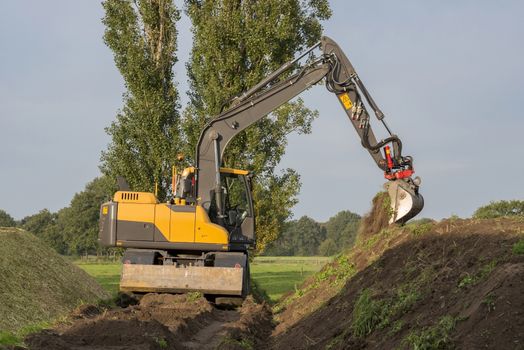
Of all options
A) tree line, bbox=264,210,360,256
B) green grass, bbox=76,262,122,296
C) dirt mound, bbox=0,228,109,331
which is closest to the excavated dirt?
dirt mound, bbox=0,228,109,331

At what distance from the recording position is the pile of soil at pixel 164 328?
11.4 m

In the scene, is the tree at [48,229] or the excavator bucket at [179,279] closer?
the excavator bucket at [179,279]

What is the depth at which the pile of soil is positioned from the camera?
1136 cm

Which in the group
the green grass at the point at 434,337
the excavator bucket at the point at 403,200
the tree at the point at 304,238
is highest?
the tree at the point at 304,238

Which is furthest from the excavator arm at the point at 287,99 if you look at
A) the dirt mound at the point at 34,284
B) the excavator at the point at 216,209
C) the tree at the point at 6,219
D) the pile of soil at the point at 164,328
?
the tree at the point at 6,219

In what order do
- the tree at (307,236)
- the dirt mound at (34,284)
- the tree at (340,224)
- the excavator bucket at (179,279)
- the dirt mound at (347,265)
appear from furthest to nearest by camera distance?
the tree at (307,236)
the tree at (340,224)
the excavator bucket at (179,279)
the dirt mound at (347,265)
the dirt mound at (34,284)

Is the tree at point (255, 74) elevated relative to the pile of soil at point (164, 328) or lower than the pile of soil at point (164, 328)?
elevated

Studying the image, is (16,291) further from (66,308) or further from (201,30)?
(201,30)

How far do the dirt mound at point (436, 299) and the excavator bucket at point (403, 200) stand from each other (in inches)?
69.4

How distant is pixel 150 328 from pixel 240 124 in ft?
29.9

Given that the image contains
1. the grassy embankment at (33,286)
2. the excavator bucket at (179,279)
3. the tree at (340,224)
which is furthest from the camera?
the tree at (340,224)

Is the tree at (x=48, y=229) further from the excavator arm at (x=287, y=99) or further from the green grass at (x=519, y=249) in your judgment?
the green grass at (x=519, y=249)

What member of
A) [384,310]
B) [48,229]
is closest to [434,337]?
[384,310]

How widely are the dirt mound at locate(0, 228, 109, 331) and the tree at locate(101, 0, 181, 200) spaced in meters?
7.72
